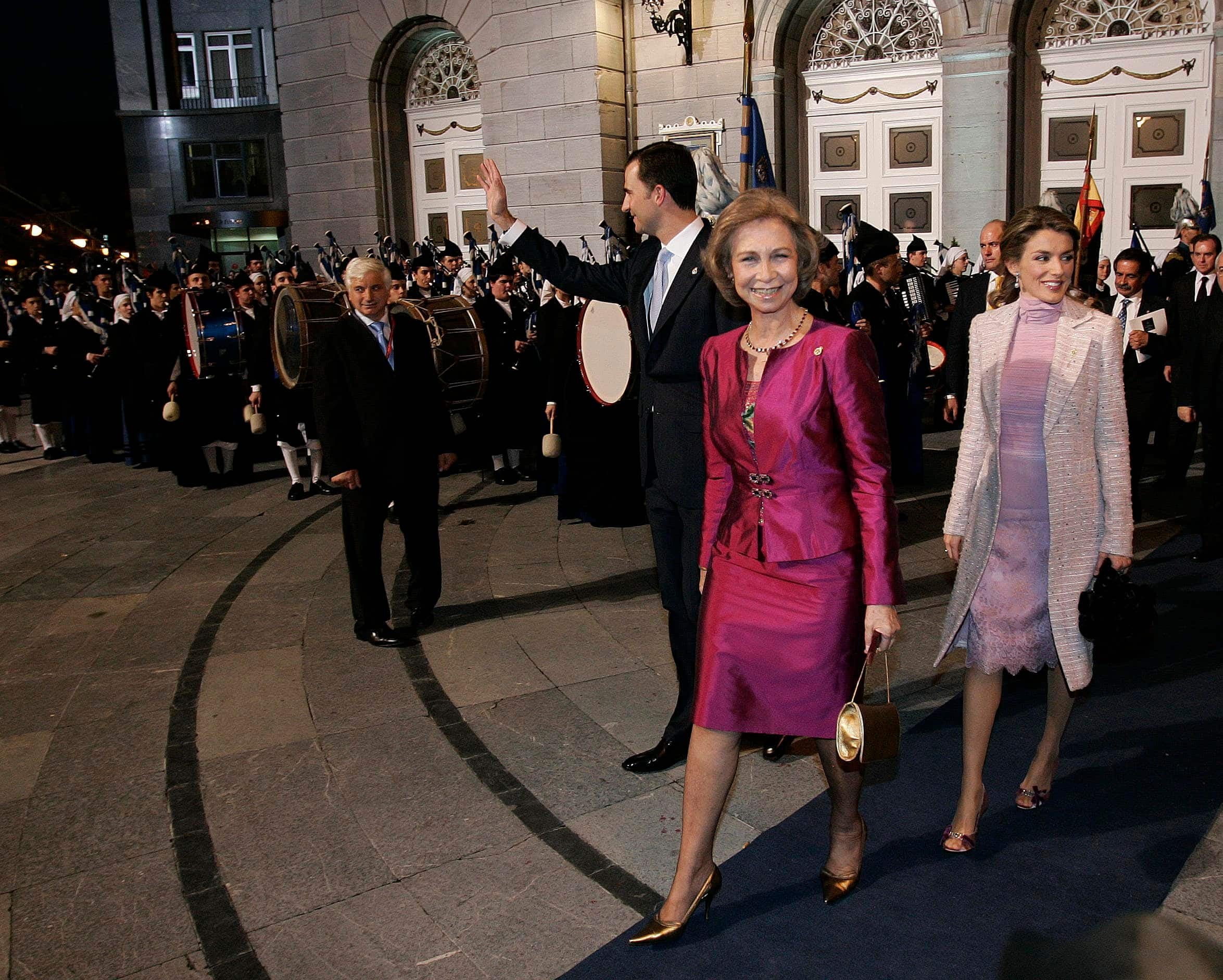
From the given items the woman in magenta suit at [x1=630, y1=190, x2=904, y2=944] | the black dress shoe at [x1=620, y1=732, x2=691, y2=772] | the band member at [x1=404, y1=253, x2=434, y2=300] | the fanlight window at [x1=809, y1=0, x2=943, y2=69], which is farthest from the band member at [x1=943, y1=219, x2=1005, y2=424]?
the fanlight window at [x1=809, y1=0, x2=943, y2=69]

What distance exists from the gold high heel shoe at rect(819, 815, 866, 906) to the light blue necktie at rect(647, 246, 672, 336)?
6.30 feet

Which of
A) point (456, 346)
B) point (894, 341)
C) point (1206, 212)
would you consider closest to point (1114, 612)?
point (894, 341)

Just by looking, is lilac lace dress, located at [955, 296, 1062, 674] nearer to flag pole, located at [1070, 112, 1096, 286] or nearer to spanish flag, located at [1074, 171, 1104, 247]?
flag pole, located at [1070, 112, 1096, 286]

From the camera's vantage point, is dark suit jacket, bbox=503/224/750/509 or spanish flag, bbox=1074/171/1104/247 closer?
dark suit jacket, bbox=503/224/750/509

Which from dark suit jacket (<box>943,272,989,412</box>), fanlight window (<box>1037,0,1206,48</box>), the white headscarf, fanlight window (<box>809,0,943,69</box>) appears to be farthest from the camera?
fanlight window (<box>809,0,943,69</box>)

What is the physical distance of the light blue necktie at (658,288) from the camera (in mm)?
4195

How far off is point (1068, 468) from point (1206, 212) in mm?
10031

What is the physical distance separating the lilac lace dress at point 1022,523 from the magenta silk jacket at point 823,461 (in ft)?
2.43

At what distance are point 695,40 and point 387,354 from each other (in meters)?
11.4

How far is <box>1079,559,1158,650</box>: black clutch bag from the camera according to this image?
11.7ft

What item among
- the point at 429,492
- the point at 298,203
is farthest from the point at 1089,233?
the point at 298,203

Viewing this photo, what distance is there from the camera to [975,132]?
14.2 metres

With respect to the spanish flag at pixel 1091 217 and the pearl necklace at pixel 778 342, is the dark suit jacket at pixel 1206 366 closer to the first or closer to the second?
the spanish flag at pixel 1091 217

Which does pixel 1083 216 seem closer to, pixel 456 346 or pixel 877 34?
pixel 456 346
